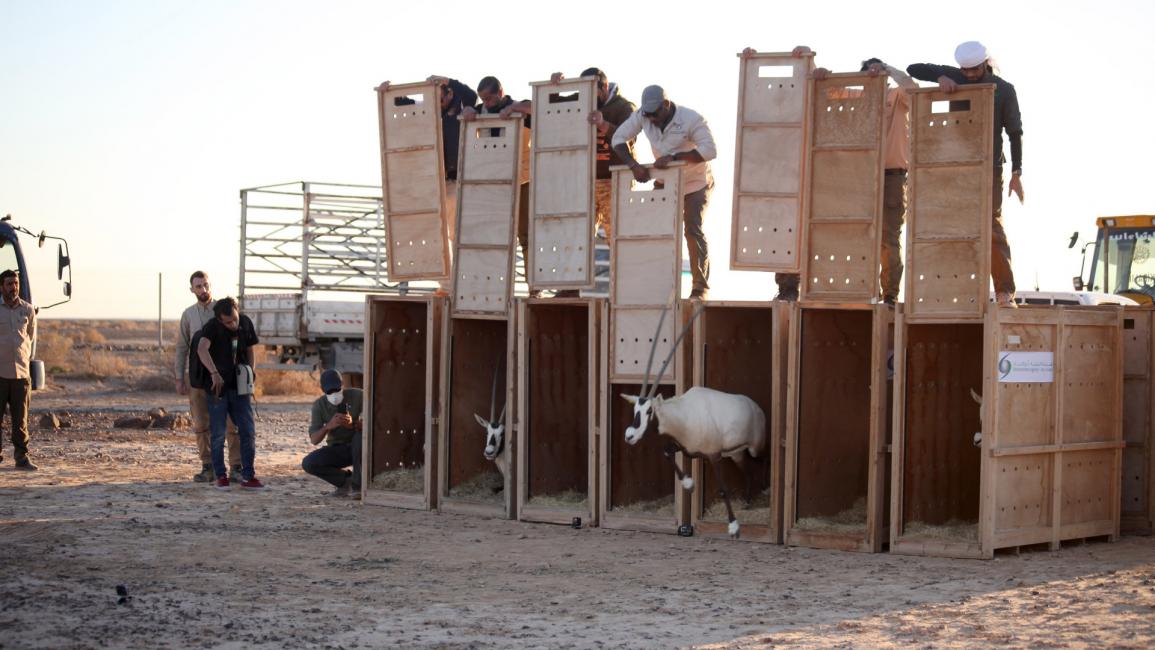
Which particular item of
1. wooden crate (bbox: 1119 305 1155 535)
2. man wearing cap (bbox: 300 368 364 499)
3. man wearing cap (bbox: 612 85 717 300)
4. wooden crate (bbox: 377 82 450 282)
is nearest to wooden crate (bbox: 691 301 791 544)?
man wearing cap (bbox: 612 85 717 300)

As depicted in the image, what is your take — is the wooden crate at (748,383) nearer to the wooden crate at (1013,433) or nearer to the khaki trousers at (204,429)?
the wooden crate at (1013,433)

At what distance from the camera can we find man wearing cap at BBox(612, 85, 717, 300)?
473 inches

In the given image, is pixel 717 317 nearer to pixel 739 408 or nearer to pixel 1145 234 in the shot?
pixel 739 408

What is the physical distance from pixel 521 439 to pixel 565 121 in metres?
2.88

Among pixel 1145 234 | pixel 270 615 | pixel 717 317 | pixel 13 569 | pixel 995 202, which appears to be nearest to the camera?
pixel 270 615

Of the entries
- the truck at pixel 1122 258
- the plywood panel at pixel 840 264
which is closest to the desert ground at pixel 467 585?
the plywood panel at pixel 840 264

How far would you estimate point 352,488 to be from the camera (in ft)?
46.5

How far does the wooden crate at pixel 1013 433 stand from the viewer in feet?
34.9

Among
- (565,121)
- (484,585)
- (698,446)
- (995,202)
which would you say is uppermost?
(565,121)

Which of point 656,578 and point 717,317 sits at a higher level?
point 717,317

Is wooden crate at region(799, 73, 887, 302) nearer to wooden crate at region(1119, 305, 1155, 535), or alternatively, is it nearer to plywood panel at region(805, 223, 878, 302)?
plywood panel at region(805, 223, 878, 302)

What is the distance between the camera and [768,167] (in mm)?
11500

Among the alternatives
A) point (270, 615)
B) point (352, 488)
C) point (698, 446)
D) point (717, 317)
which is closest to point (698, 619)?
point (270, 615)

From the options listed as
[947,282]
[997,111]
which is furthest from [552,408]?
[997,111]
